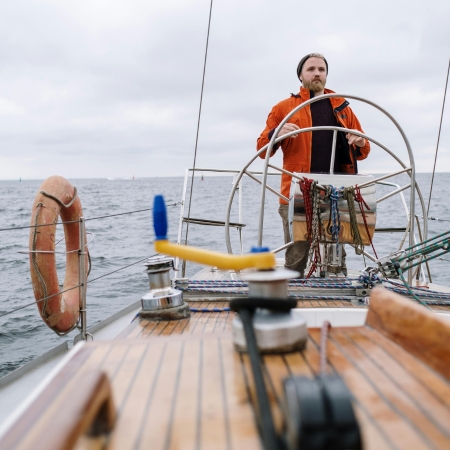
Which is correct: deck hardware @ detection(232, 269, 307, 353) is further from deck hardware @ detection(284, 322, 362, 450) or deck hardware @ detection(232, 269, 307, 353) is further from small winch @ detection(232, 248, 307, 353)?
deck hardware @ detection(284, 322, 362, 450)

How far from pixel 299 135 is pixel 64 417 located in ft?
9.32

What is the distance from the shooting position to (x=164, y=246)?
106 centimetres

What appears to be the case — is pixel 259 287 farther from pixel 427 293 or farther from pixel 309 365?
pixel 427 293

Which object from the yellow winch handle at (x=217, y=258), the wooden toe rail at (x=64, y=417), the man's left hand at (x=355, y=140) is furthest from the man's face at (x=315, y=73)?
the wooden toe rail at (x=64, y=417)

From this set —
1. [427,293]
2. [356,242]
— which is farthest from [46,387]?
[427,293]

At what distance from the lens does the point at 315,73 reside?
11.0 feet

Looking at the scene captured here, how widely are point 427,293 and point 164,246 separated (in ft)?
6.84

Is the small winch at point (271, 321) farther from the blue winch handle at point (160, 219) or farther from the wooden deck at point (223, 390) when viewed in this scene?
the blue winch handle at point (160, 219)

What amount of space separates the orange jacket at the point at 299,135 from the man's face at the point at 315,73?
0.22 ft

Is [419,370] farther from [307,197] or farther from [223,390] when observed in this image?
[307,197]

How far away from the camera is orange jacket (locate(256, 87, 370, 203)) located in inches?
132

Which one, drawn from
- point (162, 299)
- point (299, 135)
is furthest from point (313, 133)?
point (162, 299)

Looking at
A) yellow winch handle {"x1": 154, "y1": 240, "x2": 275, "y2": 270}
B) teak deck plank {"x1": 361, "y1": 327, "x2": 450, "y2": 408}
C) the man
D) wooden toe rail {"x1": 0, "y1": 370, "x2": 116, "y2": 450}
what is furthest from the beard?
wooden toe rail {"x1": 0, "y1": 370, "x2": 116, "y2": 450}

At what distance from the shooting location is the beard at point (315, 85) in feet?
11.0
